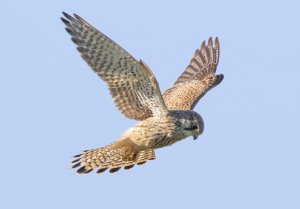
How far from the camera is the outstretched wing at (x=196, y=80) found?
1337 centimetres

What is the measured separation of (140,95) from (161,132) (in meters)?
0.63

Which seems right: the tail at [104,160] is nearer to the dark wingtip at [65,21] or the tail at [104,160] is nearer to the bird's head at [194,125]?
the bird's head at [194,125]

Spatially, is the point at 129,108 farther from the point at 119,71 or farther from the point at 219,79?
the point at 219,79

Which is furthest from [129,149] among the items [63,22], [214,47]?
[214,47]

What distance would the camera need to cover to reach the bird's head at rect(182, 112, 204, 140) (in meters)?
11.8

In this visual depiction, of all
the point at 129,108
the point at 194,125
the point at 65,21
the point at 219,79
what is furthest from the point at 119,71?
the point at 219,79

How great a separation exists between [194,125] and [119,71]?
1.56 m

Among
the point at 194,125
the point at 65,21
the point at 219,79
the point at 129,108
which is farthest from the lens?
the point at 219,79

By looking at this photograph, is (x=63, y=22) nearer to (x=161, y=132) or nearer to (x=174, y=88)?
(x=161, y=132)

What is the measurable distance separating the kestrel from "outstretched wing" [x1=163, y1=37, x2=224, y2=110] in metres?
0.39

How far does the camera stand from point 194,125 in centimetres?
1188

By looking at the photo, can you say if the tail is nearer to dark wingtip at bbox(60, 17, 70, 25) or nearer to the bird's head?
the bird's head

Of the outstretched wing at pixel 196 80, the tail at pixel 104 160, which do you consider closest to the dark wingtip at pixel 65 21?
the tail at pixel 104 160

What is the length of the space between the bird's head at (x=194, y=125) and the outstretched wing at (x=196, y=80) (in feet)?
3.43
